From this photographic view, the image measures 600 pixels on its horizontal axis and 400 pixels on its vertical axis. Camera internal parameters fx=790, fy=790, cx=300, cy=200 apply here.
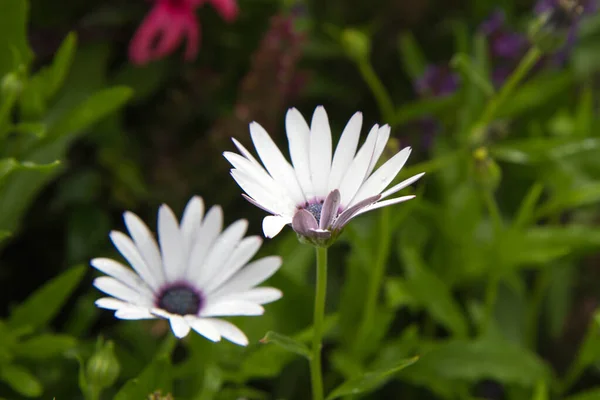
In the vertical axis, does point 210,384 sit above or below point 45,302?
below

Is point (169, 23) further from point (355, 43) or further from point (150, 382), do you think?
point (150, 382)

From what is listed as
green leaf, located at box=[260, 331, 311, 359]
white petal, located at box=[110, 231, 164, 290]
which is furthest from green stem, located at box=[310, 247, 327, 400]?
white petal, located at box=[110, 231, 164, 290]

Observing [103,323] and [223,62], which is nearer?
[103,323]

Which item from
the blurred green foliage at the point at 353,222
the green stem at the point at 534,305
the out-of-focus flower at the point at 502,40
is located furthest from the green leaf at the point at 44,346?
the out-of-focus flower at the point at 502,40

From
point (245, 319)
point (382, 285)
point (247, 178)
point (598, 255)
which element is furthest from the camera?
point (598, 255)

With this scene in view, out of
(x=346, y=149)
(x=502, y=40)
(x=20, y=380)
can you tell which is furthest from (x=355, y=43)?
(x=20, y=380)

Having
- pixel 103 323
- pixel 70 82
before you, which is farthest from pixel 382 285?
pixel 70 82

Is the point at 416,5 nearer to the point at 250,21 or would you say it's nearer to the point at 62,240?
the point at 250,21
